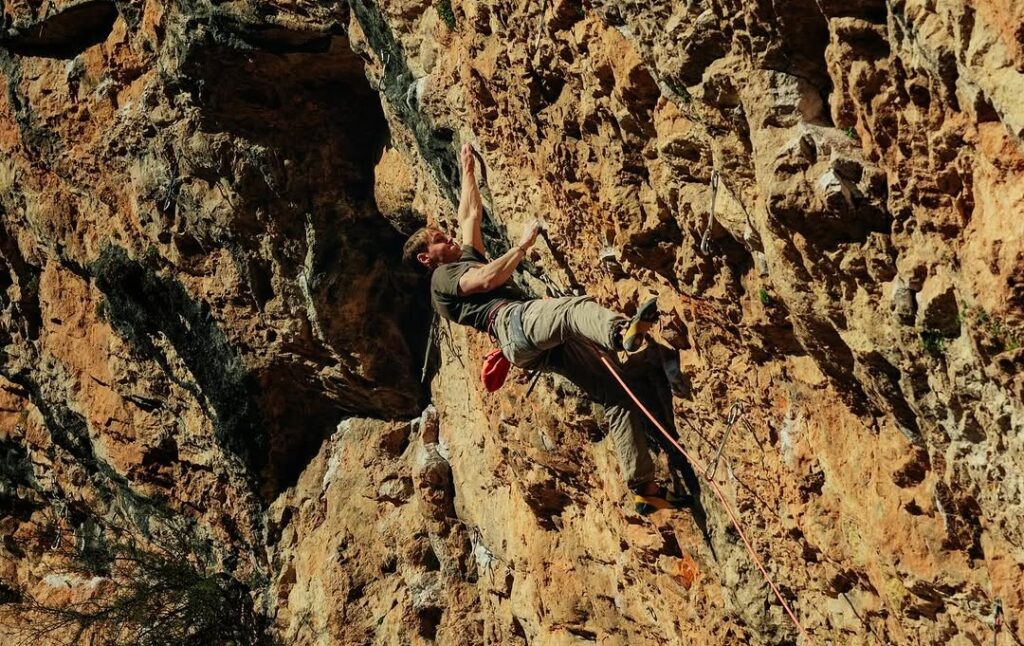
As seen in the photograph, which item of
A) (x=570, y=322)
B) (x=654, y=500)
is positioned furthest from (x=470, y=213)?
(x=654, y=500)

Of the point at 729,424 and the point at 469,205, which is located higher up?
the point at 469,205

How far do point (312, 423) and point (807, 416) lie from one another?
17.6 feet

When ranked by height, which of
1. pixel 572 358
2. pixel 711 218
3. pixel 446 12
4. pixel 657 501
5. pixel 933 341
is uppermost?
pixel 446 12

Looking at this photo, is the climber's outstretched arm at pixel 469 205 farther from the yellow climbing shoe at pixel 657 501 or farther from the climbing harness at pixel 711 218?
the climbing harness at pixel 711 218

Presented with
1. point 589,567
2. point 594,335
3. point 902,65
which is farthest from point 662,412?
point 902,65

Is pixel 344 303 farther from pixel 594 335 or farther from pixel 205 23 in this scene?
pixel 594 335

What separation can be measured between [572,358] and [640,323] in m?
1.07

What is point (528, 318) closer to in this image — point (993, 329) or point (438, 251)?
point (438, 251)

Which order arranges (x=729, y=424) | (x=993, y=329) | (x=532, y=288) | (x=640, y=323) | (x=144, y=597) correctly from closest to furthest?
(x=993, y=329) → (x=640, y=323) → (x=729, y=424) → (x=532, y=288) → (x=144, y=597)

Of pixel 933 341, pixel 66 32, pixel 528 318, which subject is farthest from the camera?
pixel 66 32

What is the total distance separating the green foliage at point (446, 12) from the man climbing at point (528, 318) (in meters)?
0.65

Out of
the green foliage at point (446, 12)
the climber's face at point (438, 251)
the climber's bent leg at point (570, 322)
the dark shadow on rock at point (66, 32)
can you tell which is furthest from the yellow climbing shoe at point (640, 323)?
the dark shadow on rock at point (66, 32)

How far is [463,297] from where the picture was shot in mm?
5836

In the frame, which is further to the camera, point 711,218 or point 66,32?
point 66,32
